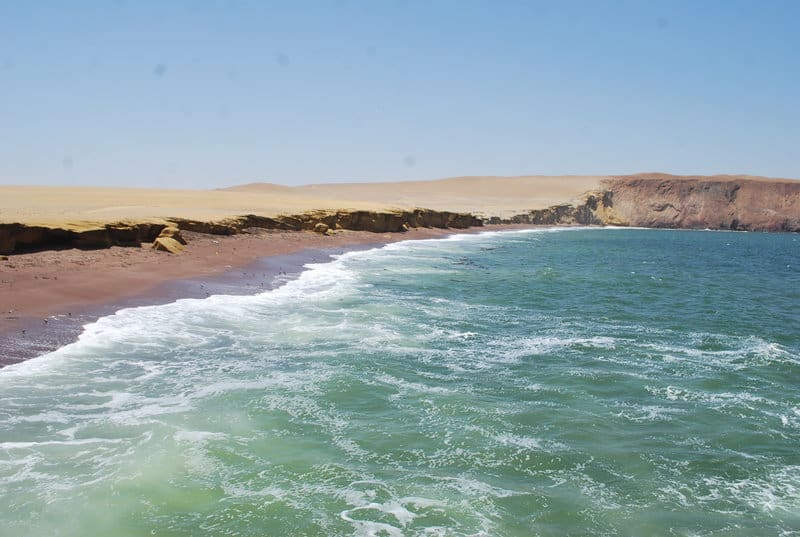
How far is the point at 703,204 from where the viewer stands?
113625 mm

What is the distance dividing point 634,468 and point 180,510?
17.5 ft

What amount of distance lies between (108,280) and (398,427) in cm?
1264

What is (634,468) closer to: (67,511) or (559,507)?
(559,507)

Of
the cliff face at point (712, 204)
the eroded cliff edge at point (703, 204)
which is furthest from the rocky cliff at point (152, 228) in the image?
the cliff face at point (712, 204)

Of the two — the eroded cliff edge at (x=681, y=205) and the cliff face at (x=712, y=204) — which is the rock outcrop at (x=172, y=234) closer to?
the eroded cliff edge at (x=681, y=205)

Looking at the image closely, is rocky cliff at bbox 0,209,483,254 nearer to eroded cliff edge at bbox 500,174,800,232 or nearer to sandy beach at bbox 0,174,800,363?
sandy beach at bbox 0,174,800,363

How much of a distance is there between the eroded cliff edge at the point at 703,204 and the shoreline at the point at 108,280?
3541 inches

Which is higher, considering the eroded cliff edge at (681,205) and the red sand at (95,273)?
the eroded cliff edge at (681,205)

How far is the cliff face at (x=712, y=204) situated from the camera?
111500mm

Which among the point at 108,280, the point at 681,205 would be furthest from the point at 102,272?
the point at 681,205

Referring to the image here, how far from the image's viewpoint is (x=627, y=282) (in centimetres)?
2733

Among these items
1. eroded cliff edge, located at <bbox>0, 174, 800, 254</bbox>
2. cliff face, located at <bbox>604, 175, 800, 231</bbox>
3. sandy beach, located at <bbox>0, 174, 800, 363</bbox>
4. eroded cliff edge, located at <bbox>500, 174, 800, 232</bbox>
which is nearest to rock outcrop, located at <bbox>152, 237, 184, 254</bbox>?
sandy beach, located at <bbox>0, 174, 800, 363</bbox>

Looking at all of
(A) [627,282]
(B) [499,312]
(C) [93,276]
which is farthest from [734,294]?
(C) [93,276]

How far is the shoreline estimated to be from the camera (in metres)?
12.9
